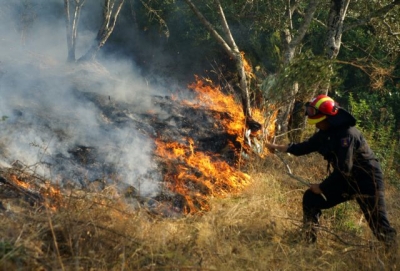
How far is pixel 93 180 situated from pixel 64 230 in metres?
2.87

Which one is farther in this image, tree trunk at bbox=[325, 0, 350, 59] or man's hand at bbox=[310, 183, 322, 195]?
tree trunk at bbox=[325, 0, 350, 59]

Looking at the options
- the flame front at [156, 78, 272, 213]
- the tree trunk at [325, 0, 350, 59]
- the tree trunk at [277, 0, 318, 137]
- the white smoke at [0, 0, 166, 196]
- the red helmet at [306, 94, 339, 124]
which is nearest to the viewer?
the red helmet at [306, 94, 339, 124]

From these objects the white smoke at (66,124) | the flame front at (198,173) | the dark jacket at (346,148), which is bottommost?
the flame front at (198,173)

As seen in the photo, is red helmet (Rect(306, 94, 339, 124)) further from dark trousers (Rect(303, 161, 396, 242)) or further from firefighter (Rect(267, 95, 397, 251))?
dark trousers (Rect(303, 161, 396, 242))

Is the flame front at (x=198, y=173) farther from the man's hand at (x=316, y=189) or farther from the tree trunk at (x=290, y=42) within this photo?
the man's hand at (x=316, y=189)

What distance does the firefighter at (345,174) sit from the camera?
4793 mm

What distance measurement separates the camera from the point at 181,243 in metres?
4.03

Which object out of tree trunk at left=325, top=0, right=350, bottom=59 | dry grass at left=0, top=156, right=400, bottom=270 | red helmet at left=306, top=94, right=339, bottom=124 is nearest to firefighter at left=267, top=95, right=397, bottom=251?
red helmet at left=306, top=94, right=339, bottom=124

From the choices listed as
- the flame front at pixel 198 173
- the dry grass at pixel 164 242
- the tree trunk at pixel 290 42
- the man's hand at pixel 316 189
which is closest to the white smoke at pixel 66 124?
the flame front at pixel 198 173

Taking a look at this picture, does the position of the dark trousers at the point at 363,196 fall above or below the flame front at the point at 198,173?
above

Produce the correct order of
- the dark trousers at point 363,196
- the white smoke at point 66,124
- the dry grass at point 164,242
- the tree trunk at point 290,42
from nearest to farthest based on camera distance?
the dry grass at point 164,242 < the dark trousers at point 363,196 < the white smoke at point 66,124 < the tree trunk at point 290,42

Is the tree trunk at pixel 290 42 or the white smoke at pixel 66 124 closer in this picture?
the white smoke at pixel 66 124

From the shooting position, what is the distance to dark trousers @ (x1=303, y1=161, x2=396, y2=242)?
4773mm

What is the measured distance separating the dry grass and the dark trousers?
23cm
